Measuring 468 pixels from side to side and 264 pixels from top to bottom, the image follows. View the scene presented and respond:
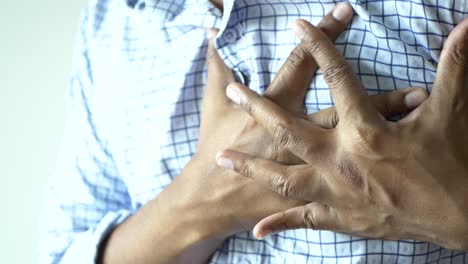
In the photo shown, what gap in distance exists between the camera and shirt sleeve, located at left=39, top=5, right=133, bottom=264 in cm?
101

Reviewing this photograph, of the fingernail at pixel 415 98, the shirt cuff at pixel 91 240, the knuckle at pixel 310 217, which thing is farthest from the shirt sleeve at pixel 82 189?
the fingernail at pixel 415 98

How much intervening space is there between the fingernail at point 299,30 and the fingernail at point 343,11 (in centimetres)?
6

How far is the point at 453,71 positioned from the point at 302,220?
10.3 inches

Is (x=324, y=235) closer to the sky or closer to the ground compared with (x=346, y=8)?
closer to the ground

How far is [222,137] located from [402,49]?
10.8 inches

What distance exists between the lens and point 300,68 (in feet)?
2.55

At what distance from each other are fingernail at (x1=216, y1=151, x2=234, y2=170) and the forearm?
10 cm

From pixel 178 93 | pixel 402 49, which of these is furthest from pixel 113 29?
pixel 402 49

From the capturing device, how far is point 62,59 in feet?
4.33

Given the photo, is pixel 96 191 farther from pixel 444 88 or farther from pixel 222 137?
pixel 444 88

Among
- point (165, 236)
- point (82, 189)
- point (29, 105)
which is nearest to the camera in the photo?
point (165, 236)

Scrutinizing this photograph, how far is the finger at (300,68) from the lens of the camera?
0.77 m

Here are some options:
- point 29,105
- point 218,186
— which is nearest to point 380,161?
point 218,186

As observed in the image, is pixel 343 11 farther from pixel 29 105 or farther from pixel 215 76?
pixel 29 105
